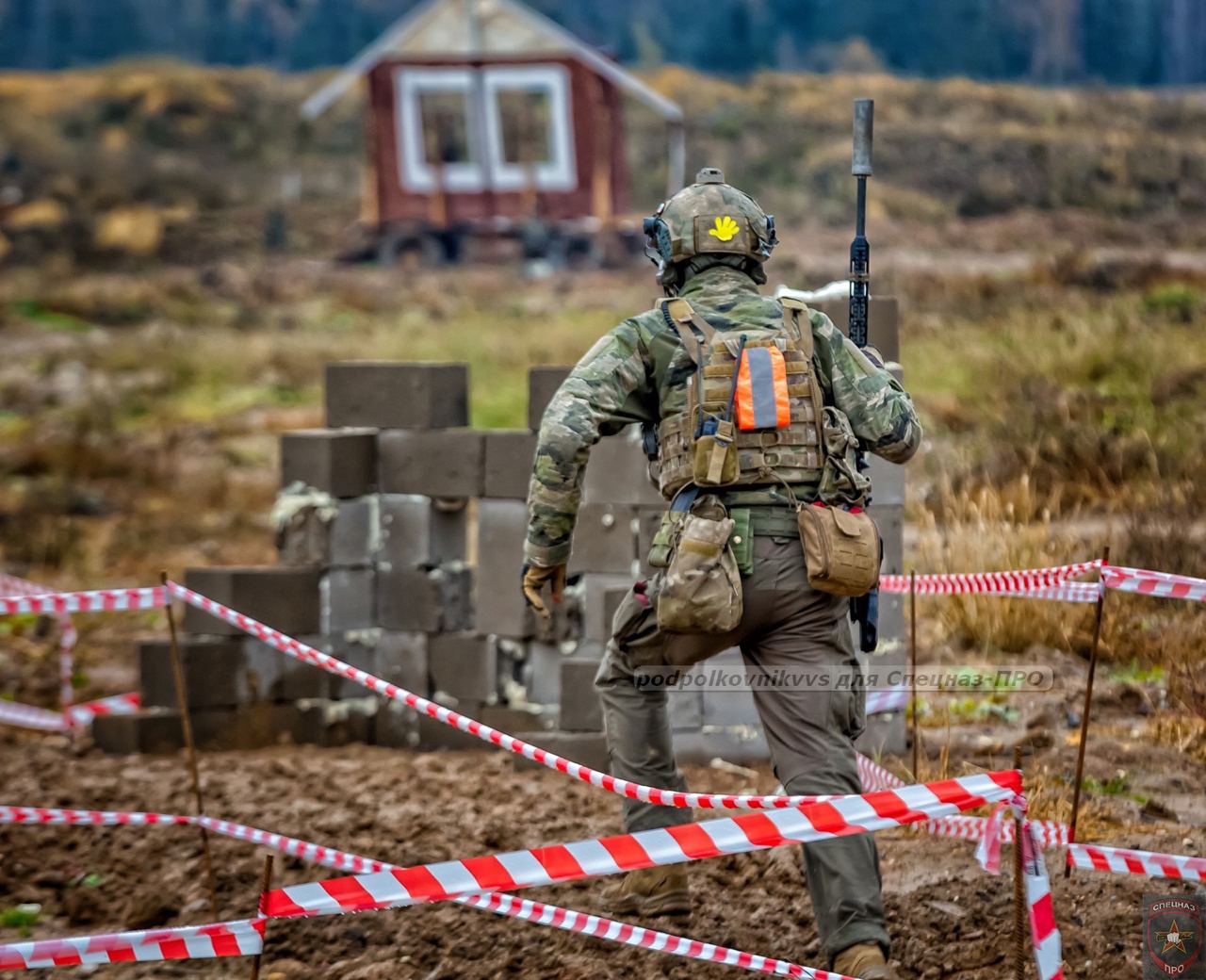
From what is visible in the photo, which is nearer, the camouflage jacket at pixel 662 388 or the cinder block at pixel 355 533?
the camouflage jacket at pixel 662 388

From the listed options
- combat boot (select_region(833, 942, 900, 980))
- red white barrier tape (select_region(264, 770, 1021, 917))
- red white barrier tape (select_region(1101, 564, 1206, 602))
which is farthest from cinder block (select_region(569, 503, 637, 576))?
red white barrier tape (select_region(264, 770, 1021, 917))

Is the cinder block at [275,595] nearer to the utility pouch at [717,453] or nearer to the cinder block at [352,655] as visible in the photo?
the cinder block at [352,655]

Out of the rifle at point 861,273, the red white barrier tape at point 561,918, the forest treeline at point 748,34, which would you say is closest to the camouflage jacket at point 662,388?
the rifle at point 861,273

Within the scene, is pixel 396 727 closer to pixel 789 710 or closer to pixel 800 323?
pixel 789 710

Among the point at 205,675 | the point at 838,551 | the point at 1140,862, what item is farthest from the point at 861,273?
the point at 205,675

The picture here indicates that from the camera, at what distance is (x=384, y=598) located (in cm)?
717

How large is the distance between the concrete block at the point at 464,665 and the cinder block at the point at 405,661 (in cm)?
5

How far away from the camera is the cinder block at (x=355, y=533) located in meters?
7.08

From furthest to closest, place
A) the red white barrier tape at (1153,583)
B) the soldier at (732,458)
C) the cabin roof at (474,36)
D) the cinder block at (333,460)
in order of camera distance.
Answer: the cabin roof at (474,36), the cinder block at (333,460), the red white barrier tape at (1153,583), the soldier at (732,458)

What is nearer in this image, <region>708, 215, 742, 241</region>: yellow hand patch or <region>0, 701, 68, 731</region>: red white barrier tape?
<region>708, 215, 742, 241</region>: yellow hand patch

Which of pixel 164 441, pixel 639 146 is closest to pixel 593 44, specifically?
pixel 639 146

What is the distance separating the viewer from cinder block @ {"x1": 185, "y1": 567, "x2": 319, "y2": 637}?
7032 mm

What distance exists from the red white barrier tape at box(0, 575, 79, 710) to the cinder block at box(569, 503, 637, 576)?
2.92m

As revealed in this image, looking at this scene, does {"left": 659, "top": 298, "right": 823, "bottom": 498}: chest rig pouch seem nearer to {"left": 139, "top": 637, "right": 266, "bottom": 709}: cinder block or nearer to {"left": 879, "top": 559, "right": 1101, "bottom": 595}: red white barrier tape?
{"left": 879, "top": 559, "right": 1101, "bottom": 595}: red white barrier tape
